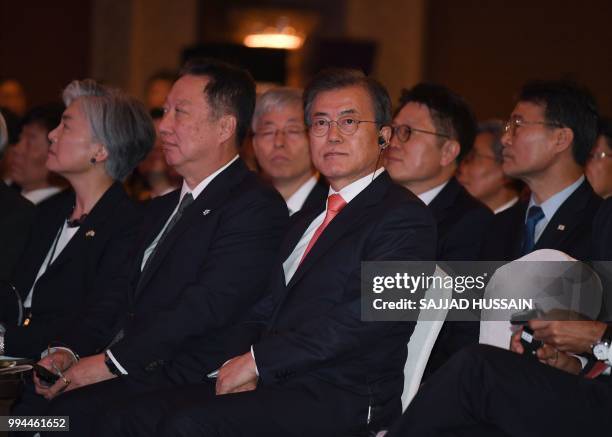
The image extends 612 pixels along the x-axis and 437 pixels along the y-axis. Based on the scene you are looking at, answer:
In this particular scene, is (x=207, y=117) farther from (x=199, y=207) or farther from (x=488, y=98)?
(x=488, y=98)

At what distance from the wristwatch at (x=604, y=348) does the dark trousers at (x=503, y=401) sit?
83 millimetres

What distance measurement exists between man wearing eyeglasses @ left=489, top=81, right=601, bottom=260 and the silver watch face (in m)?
0.89

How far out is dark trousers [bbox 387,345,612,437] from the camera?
2320 millimetres

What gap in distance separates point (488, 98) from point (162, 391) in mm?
6866

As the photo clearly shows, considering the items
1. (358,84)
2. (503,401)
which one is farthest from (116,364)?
(503,401)

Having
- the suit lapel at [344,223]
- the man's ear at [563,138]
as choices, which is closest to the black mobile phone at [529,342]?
the suit lapel at [344,223]

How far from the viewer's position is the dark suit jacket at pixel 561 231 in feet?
10.4

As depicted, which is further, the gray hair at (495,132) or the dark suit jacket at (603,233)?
the gray hair at (495,132)

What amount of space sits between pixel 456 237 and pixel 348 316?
3.52 ft

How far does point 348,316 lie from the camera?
103 inches

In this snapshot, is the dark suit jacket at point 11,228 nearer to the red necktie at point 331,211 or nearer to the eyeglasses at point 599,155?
the red necktie at point 331,211

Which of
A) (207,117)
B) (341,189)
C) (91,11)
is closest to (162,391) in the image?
(341,189)

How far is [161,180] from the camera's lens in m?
5.46

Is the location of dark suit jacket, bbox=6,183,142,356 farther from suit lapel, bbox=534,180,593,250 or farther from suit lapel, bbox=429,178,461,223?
suit lapel, bbox=534,180,593,250
